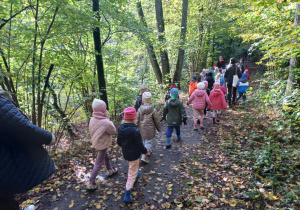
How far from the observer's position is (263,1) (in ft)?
A: 12.5

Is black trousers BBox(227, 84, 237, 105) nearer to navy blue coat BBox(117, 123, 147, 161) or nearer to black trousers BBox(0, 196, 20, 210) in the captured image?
navy blue coat BBox(117, 123, 147, 161)

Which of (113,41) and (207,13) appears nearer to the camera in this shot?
(113,41)

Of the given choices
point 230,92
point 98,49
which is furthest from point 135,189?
point 230,92

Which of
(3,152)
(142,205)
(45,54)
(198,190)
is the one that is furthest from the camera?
(45,54)

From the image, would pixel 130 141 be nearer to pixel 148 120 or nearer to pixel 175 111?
pixel 148 120

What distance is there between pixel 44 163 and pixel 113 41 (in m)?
8.23

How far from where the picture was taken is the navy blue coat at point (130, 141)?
137 inches

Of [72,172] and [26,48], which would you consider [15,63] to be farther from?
[72,172]

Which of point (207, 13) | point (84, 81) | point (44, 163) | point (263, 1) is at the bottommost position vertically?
point (44, 163)

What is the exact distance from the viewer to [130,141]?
3520mm

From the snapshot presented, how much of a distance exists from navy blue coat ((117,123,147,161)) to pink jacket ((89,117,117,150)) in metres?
0.34

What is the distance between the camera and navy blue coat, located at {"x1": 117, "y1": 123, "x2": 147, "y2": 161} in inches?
137

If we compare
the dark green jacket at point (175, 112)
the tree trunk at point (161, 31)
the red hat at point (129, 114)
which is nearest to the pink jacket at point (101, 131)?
the red hat at point (129, 114)

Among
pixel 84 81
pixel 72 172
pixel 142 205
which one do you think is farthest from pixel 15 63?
pixel 142 205
